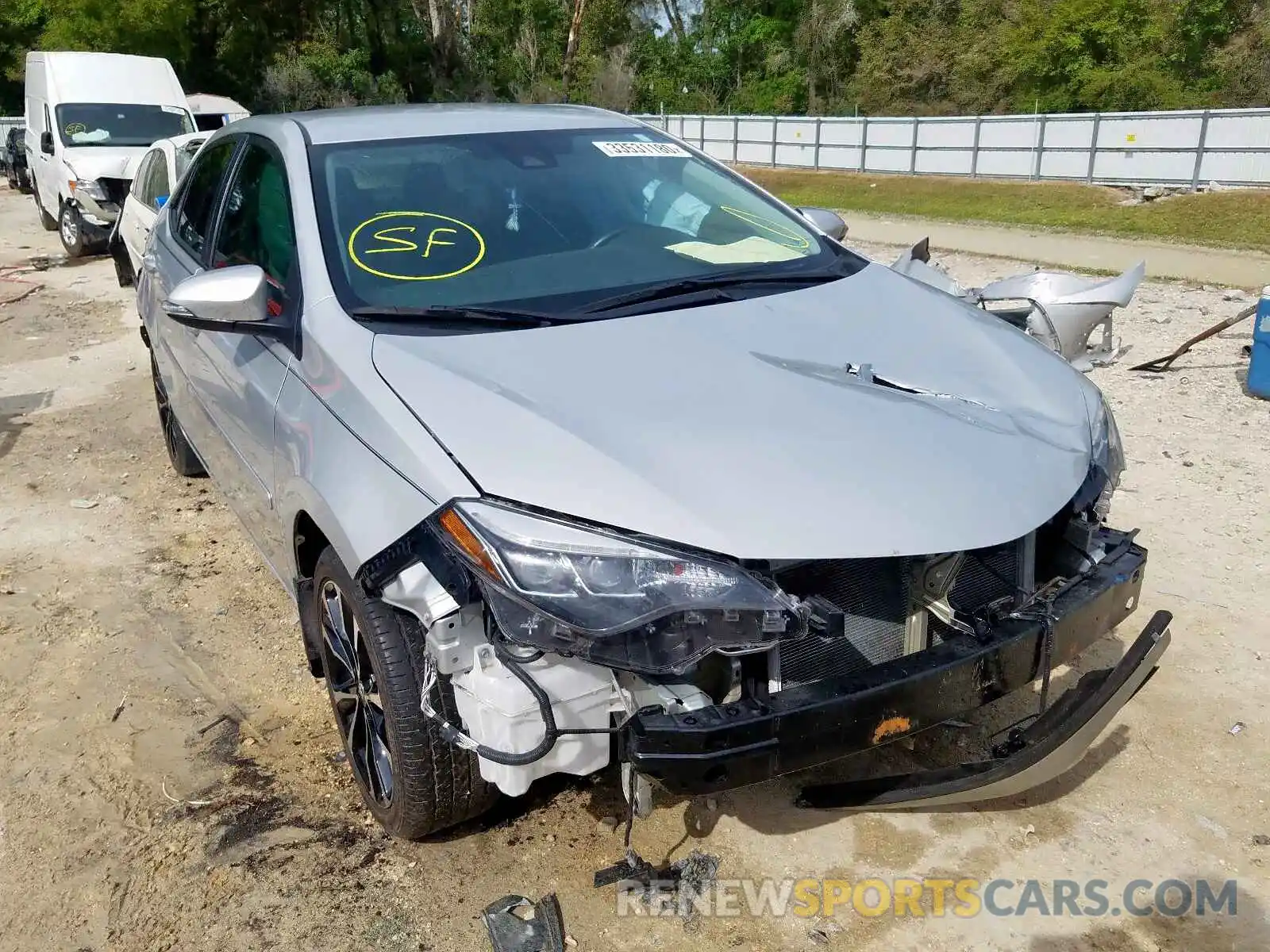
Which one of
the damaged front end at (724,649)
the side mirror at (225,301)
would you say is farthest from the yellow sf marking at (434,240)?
the damaged front end at (724,649)

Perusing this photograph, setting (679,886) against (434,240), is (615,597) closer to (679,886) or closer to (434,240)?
(679,886)

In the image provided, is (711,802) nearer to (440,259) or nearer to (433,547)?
(433,547)

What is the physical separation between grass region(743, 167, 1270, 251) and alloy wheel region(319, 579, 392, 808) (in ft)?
46.4

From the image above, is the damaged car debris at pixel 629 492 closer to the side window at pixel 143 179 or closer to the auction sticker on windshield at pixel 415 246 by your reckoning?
the auction sticker on windshield at pixel 415 246

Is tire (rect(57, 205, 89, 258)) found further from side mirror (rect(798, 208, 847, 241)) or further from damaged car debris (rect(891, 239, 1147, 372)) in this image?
side mirror (rect(798, 208, 847, 241))

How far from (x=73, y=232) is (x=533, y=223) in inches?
479

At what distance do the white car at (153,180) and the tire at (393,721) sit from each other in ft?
18.8

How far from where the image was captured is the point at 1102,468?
9.05 feet

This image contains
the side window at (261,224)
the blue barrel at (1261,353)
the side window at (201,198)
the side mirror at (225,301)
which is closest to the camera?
the side mirror at (225,301)

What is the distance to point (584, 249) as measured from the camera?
326 centimetres

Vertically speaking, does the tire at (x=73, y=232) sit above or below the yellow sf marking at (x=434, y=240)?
below

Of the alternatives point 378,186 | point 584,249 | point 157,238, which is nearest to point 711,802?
point 584,249

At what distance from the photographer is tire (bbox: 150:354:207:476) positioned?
5.32 metres

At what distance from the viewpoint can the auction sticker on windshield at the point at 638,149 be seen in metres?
3.78
